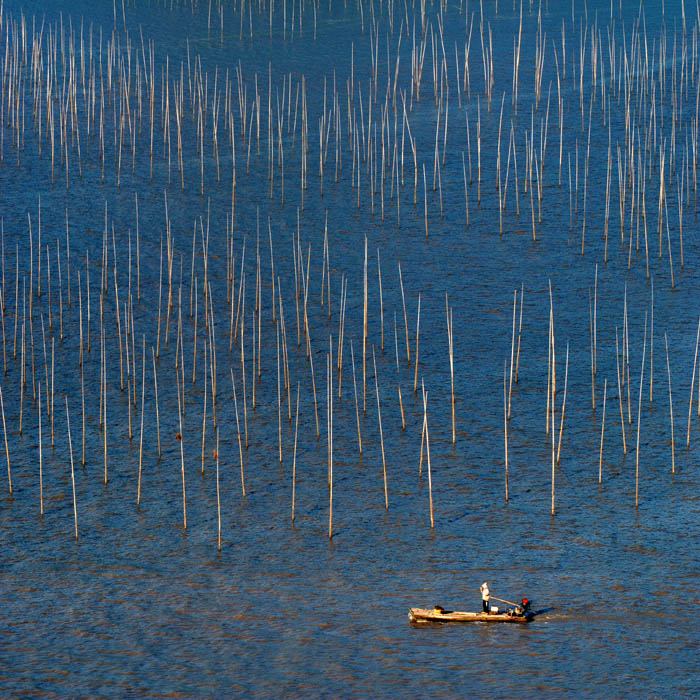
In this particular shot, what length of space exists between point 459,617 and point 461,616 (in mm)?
14

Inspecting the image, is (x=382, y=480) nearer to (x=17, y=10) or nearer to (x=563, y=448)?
(x=563, y=448)

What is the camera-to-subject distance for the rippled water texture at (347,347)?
862 centimetres

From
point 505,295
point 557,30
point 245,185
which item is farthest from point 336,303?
point 557,30

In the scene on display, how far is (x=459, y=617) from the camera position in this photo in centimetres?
856

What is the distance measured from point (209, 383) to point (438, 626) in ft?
14.5

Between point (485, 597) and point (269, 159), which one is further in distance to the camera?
point (269, 159)

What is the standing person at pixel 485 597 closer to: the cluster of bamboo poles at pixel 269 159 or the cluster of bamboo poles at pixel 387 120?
the cluster of bamboo poles at pixel 269 159

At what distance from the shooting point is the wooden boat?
854 centimetres

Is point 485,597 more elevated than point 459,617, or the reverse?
point 485,597

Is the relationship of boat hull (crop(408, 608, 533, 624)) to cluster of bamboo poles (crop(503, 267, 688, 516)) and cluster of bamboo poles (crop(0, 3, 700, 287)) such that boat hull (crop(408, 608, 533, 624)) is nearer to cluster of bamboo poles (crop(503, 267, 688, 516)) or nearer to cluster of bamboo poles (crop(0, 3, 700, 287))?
cluster of bamboo poles (crop(503, 267, 688, 516))

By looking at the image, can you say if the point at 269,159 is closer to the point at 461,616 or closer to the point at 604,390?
the point at 604,390

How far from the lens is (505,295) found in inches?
541

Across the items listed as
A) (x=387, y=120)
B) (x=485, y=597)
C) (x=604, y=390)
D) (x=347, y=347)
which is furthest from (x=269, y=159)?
(x=485, y=597)

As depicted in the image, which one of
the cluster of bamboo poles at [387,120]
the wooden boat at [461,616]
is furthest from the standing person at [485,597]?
the cluster of bamboo poles at [387,120]
